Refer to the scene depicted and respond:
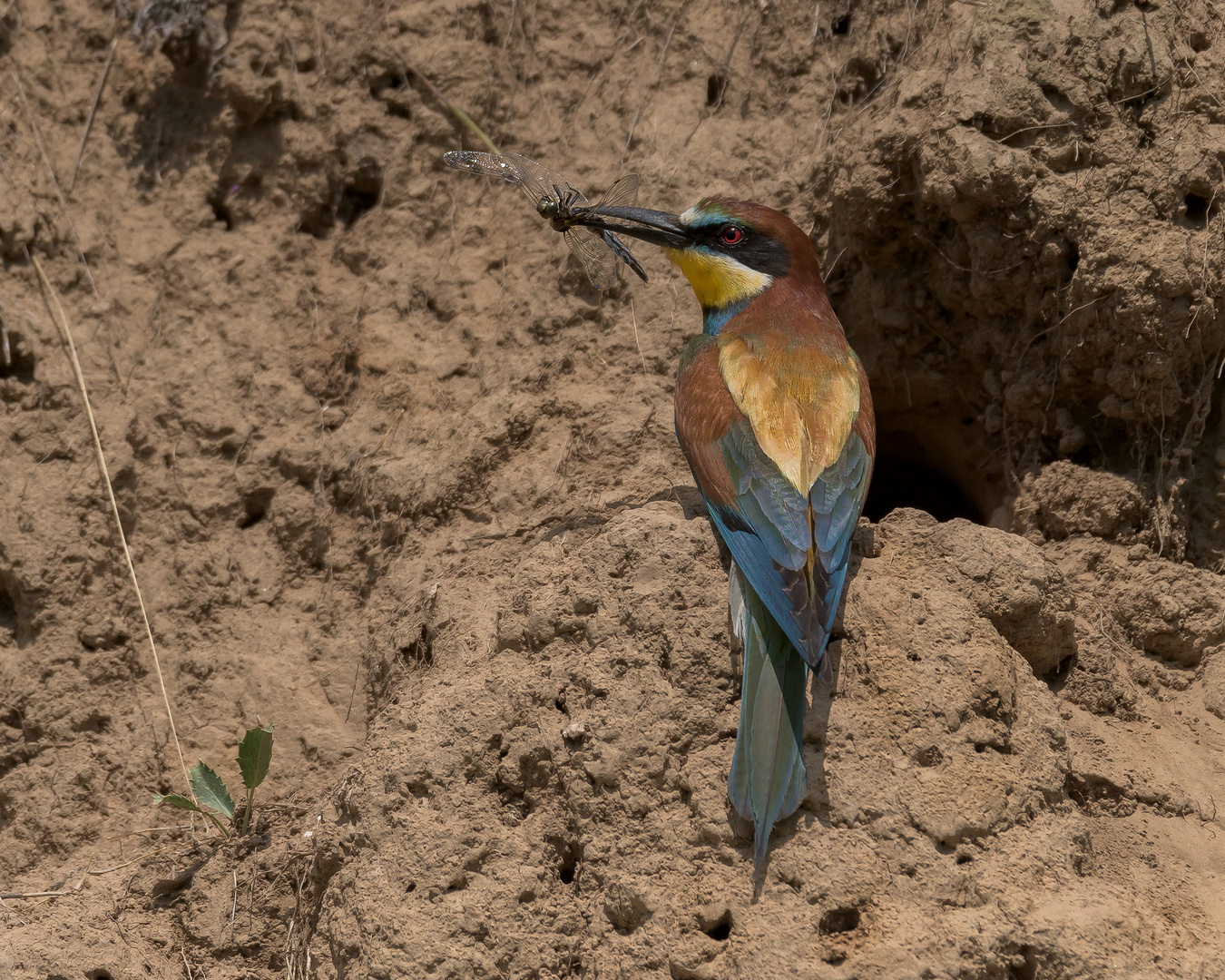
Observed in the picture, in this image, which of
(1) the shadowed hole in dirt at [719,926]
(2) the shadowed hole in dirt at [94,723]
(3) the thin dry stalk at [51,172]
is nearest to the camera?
(1) the shadowed hole in dirt at [719,926]

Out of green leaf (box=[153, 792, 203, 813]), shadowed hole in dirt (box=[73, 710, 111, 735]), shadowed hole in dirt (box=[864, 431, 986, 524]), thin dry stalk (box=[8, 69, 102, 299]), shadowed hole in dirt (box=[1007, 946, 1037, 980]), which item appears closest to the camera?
shadowed hole in dirt (box=[1007, 946, 1037, 980])

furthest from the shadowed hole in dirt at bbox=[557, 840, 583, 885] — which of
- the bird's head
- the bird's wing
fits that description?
the bird's head

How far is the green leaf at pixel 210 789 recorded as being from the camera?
2.71 metres

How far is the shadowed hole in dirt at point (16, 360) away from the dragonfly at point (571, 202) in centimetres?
138

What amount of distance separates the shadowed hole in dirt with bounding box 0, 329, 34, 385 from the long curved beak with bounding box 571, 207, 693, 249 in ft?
5.61

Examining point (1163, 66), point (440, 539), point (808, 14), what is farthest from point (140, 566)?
point (1163, 66)

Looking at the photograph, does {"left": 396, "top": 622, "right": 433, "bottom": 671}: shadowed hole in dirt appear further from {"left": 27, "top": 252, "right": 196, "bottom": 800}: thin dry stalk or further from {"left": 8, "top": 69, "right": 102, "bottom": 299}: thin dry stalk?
{"left": 8, "top": 69, "right": 102, "bottom": 299}: thin dry stalk

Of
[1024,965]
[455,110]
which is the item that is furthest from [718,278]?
[1024,965]

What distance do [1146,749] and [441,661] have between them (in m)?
1.68

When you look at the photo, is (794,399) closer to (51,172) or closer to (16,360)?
(16,360)

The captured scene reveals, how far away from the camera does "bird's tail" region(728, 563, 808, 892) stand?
2170 millimetres

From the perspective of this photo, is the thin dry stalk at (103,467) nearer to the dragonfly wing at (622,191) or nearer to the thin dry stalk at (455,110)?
the thin dry stalk at (455,110)

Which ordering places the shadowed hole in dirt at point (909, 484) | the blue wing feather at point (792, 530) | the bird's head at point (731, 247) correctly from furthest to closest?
the shadowed hole in dirt at point (909, 484) < the bird's head at point (731, 247) < the blue wing feather at point (792, 530)

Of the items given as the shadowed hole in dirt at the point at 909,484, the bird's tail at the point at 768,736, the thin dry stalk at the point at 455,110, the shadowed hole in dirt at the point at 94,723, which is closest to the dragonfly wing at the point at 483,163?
the thin dry stalk at the point at 455,110
